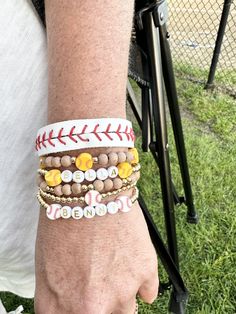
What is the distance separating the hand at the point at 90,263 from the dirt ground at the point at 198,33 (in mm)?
2751

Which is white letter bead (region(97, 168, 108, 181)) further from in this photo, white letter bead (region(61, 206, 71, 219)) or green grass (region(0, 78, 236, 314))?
green grass (region(0, 78, 236, 314))

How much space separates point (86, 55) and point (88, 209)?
170 millimetres

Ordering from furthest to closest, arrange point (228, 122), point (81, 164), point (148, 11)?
point (228, 122)
point (148, 11)
point (81, 164)

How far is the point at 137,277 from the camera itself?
19.9 inches

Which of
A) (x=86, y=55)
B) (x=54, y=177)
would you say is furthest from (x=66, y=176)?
(x=86, y=55)

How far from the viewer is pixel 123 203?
19.2 inches

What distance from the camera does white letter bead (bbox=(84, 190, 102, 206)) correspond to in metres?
0.47

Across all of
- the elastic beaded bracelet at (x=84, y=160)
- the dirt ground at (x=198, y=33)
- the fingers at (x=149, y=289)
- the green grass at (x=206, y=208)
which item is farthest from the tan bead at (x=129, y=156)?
the dirt ground at (x=198, y=33)

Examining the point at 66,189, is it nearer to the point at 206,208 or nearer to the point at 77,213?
the point at 77,213

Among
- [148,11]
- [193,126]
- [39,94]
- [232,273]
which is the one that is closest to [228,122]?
[193,126]

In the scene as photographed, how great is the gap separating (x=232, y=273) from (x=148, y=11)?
1.15 meters

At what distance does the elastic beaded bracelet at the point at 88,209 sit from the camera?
473 millimetres

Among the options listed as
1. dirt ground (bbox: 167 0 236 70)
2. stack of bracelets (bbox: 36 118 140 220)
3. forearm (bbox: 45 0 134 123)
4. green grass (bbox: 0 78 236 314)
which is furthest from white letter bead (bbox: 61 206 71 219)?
A: dirt ground (bbox: 167 0 236 70)

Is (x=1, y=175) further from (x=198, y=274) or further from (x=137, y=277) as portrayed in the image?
(x=198, y=274)
